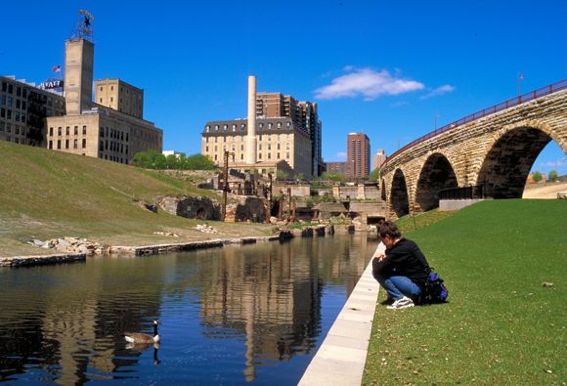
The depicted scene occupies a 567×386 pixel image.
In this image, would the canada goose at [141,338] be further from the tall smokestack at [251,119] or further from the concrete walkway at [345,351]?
the tall smokestack at [251,119]

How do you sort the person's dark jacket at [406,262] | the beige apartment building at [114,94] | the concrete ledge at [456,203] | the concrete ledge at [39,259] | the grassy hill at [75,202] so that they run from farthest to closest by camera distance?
1. the beige apartment building at [114,94]
2. the concrete ledge at [456,203]
3. the grassy hill at [75,202]
4. the concrete ledge at [39,259]
5. the person's dark jacket at [406,262]

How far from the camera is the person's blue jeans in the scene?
37.0ft

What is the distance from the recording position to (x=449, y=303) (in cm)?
1128

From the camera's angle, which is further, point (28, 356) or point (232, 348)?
point (232, 348)

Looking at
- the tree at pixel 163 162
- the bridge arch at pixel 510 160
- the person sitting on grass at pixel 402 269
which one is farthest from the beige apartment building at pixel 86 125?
the person sitting on grass at pixel 402 269

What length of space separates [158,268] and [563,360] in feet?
65.8

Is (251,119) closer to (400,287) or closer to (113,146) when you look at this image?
(113,146)

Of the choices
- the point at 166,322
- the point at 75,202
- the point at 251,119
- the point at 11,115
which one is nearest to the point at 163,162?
the point at 251,119

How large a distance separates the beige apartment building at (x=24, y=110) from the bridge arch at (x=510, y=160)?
112 meters

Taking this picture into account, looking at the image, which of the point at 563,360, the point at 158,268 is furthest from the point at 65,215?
the point at 563,360

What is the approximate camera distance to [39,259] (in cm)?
2467

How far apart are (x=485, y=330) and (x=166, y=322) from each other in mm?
7609

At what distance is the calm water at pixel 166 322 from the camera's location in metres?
8.90

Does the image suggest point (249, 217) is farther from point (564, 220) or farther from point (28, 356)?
point (28, 356)
